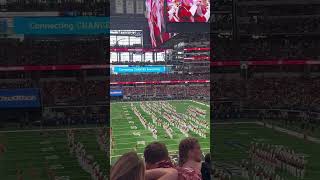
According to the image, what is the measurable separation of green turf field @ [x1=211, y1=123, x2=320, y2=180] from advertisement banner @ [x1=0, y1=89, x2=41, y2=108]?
29.6ft

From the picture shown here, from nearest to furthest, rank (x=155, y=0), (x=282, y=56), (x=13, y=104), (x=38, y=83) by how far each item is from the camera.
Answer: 1. (x=155, y=0)
2. (x=13, y=104)
3. (x=38, y=83)
4. (x=282, y=56)

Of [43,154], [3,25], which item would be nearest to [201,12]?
[43,154]

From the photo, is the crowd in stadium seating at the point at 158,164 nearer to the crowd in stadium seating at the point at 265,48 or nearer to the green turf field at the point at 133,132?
the green turf field at the point at 133,132

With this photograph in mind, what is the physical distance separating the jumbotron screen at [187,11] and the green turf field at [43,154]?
5.58m

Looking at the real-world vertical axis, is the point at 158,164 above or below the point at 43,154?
above

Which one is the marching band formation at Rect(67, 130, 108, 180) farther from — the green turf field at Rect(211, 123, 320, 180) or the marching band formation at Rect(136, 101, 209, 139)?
the green turf field at Rect(211, 123, 320, 180)

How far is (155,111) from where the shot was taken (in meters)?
25.4

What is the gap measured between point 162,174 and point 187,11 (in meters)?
6.62

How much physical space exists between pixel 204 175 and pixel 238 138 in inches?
554

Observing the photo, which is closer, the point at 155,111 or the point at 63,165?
the point at 63,165

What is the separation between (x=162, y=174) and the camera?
160 inches

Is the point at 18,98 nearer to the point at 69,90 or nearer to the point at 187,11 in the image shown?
the point at 69,90

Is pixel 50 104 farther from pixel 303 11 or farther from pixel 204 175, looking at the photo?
pixel 204 175

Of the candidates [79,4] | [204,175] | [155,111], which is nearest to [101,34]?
[79,4]
